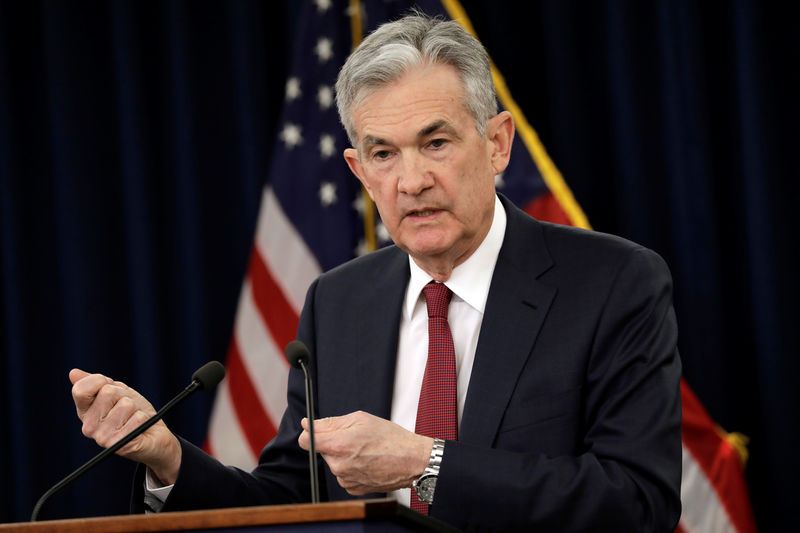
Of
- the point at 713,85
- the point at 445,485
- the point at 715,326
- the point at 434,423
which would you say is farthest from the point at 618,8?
the point at 445,485

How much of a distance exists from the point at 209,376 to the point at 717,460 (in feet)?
6.27

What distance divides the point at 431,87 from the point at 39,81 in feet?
9.70

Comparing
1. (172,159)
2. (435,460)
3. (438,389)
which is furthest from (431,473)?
(172,159)

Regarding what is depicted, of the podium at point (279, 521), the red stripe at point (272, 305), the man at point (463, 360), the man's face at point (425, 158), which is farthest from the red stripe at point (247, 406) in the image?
the podium at point (279, 521)

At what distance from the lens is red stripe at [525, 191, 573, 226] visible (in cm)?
327

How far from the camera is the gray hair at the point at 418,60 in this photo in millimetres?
2090

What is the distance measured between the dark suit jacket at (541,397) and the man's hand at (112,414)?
3.9 inches

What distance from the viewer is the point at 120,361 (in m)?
4.29

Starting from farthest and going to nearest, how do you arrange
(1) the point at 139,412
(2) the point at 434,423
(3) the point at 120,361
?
(3) the point at 120,361 → (2) the point at 434,423 → (1) the point at 139,412

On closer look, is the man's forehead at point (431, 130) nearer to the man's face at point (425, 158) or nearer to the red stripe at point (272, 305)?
the man's face at point (425, 158)

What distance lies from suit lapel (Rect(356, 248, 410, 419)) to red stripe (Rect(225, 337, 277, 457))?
54.8 inches

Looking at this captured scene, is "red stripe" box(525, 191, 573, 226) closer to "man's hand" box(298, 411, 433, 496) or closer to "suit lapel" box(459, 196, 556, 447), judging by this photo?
"suit lapel" box(459, 196, 556, 447)

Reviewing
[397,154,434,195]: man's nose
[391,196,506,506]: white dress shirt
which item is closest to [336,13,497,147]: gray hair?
[397,154,434,195]: man's nose

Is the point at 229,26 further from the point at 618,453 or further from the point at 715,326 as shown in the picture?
the point at 618,453
